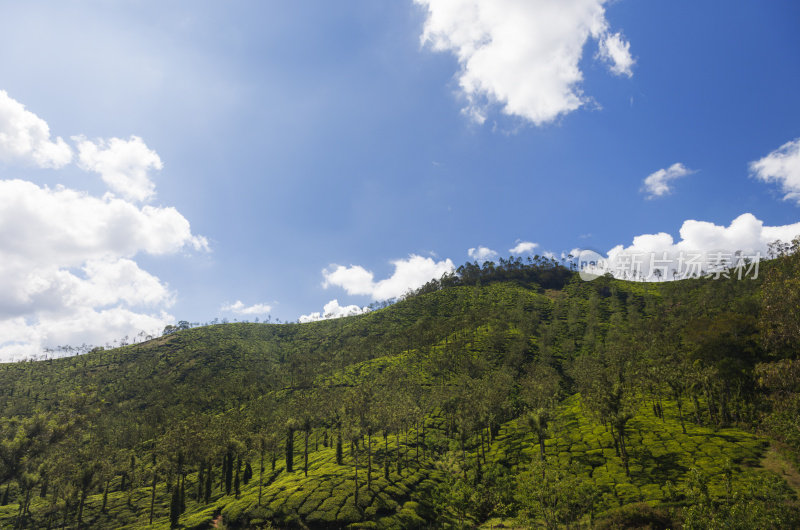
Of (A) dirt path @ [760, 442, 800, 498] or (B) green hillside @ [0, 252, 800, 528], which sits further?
(A) dirt path @ [760, 442, 800, 498]

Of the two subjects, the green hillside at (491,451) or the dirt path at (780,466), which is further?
the dirt path at (780,466)

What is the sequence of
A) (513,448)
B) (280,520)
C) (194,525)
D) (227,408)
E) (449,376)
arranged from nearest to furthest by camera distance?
(280,520), (194,525), (513,448), (449,376), (227,408)

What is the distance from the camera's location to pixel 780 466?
62.1 meters

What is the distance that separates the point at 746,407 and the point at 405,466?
3280 inches

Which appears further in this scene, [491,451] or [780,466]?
[491,451]

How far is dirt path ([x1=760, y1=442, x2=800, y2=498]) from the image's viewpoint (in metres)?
57.6

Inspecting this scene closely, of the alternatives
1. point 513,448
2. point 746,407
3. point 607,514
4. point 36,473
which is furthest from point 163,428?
point 746,407

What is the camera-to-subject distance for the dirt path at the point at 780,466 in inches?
2267

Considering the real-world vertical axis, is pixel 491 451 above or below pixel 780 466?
below

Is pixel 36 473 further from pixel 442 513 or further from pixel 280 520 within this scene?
pixel 442 513

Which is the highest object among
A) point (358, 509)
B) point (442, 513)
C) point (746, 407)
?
point (746, 407)

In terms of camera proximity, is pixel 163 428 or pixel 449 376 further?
pixel 449 376

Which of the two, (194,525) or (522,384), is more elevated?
(522,384)

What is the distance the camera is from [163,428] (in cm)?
13550
